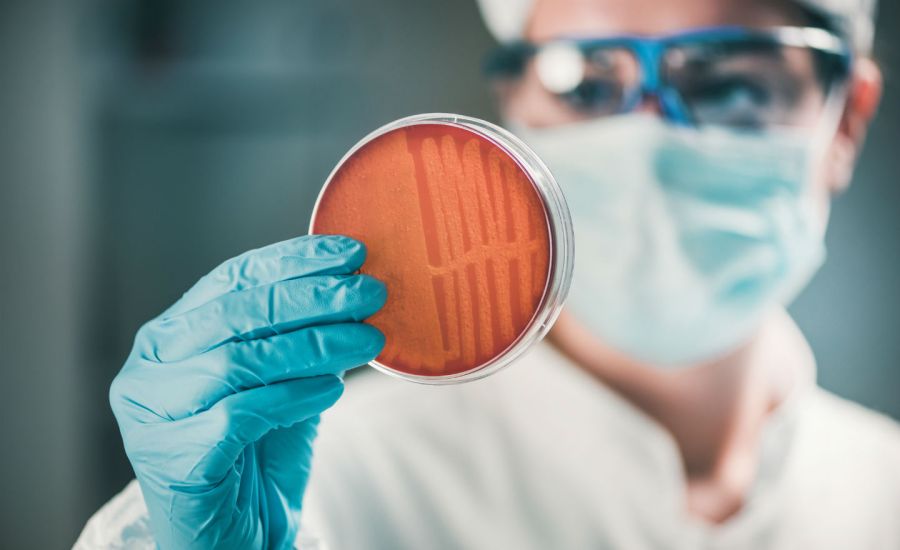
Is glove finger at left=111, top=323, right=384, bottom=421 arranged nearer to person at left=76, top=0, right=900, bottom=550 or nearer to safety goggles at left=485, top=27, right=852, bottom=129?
person at left=76, top=0, right=900, bottom=550

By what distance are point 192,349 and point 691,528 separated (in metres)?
1.21

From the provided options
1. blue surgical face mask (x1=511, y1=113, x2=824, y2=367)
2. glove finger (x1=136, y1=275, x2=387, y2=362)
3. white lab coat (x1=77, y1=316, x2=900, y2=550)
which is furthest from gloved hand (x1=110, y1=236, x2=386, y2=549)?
blue surgical face mask (x1=511, y1=113, x2=824, y2=367)

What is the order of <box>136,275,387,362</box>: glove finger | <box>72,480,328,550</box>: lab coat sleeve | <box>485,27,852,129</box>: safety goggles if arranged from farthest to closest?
<box>485,27,852,129</box>: safety goggles → <box>72,480,328,550</box>: lab coat sleeve → <box>136,275,387,362</box>: glove finger

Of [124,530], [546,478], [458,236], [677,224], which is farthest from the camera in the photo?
[546,478]

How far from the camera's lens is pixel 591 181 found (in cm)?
162

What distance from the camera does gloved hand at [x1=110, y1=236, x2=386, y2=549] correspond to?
3.23 ft

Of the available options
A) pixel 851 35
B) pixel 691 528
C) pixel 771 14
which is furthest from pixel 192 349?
pixel 851 35

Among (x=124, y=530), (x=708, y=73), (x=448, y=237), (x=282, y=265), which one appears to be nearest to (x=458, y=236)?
(x=448, y=237)

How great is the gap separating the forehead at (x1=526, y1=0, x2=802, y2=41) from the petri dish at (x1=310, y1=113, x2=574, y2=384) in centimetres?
77

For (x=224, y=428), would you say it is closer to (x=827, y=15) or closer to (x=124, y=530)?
(x=124, y=530)

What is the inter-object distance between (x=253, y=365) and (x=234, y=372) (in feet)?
0.09

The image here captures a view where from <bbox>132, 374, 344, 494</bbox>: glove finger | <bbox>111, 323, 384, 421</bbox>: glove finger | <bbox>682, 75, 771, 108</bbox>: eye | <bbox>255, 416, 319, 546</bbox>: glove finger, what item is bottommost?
<bbox>255, 416, 319, 546</bbox>: glove finger

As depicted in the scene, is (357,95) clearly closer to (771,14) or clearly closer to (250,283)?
(771,14)

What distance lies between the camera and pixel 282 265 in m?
1.01
